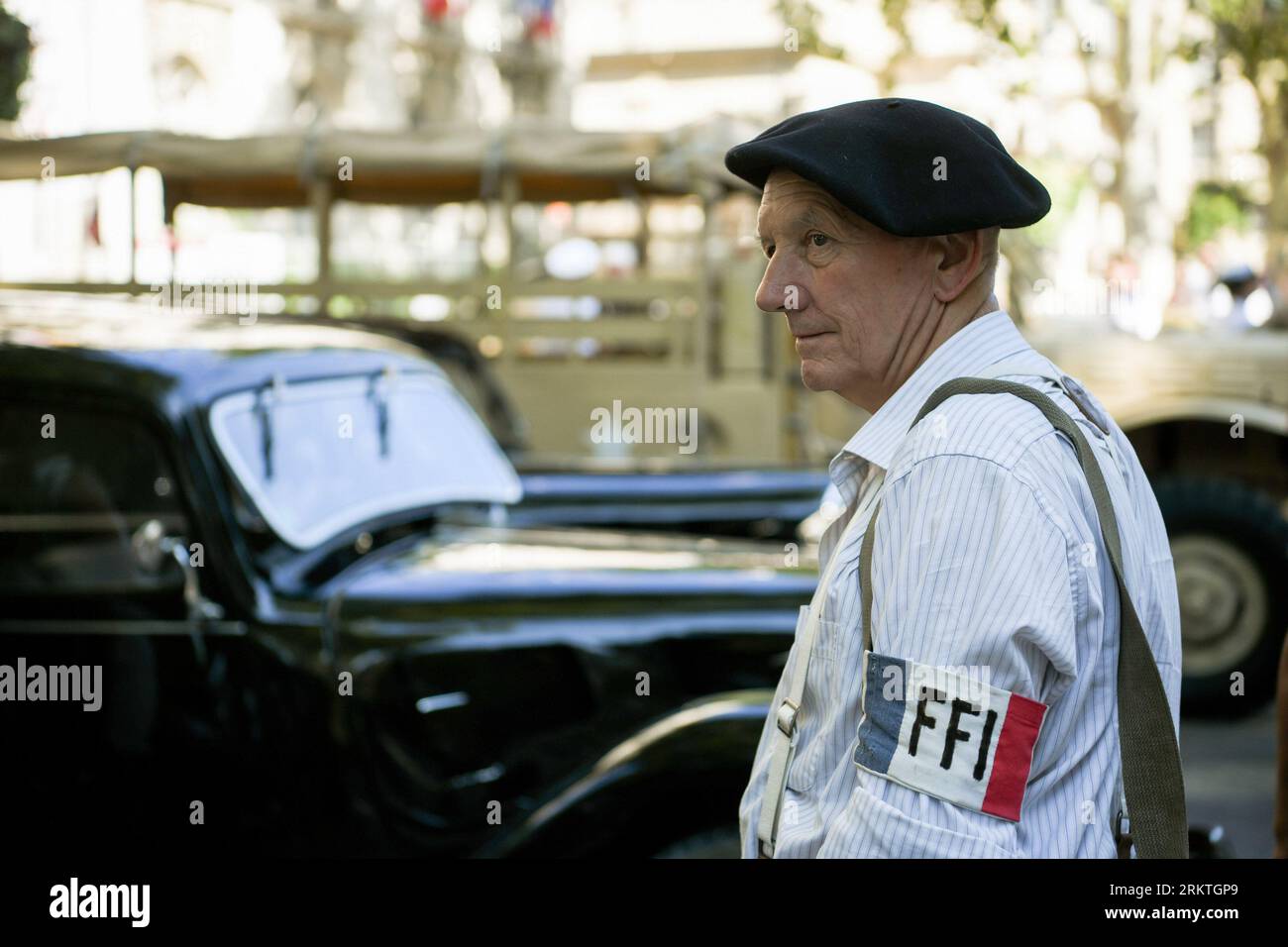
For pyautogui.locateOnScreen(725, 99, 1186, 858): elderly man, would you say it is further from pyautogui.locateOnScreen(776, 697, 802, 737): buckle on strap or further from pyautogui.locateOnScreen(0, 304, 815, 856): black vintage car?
pyautogui.locateOnScreen(0, 304, 815, 856): black vintage car

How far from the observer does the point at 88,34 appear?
1841cm

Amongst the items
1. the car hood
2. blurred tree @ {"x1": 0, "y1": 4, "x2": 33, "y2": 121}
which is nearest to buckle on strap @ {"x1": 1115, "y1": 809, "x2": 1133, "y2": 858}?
the car hood

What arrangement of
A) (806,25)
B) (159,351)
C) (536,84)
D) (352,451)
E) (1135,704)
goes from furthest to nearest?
(536,84) → (806,25) → (352,451) → (159,351) → (1135,704)

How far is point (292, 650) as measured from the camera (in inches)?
126

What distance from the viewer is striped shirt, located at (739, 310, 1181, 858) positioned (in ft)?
4.38

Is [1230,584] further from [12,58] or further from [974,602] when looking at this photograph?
[12,58]

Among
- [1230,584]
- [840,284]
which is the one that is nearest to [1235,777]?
[1230,584]

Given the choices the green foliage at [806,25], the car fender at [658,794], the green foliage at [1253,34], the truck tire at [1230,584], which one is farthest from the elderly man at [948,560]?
the green foliage at [1253,34]

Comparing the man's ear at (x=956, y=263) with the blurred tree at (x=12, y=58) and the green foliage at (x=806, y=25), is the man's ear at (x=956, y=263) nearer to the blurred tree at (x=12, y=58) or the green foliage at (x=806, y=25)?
the blurred tree at (x=12, y=58)

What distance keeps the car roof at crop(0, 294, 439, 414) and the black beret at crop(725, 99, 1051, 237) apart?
216cm

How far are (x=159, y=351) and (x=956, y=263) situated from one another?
236 cm

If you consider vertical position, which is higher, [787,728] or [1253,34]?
[1253,34]

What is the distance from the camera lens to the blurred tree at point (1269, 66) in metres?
17.8

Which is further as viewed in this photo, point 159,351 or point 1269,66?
point 1269,66
